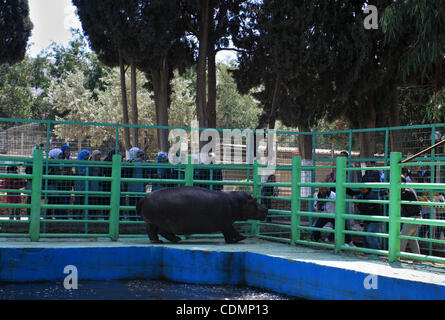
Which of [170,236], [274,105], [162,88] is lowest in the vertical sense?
[170,236]

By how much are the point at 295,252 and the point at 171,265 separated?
178 cm

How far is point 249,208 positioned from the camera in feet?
A: 33.2

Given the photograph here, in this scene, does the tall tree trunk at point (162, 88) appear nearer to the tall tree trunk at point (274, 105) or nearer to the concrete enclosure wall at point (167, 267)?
the tall tree trunk at point (274, 105)

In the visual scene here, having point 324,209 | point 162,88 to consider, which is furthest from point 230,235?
point 162,88

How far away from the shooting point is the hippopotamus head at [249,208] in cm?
1012

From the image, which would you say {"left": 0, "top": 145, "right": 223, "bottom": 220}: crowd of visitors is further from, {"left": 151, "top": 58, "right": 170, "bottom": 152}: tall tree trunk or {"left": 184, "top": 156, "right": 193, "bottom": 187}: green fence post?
{"left": 151, "top": 58, "right": 170, "bottom": 152}: tall tree trunk

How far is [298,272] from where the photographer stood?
7.46 metres

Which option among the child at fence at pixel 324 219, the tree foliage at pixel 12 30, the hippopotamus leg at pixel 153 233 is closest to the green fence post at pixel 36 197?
the hippopotamus leg at pixel 153 233

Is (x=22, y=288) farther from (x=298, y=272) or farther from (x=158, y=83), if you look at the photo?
(x=158, y=83)

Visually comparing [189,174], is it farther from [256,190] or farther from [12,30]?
[12,30]

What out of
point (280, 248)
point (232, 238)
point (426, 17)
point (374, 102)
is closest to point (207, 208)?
point (232, 238)

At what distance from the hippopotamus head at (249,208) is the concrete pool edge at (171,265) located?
→ 42.3 inches
